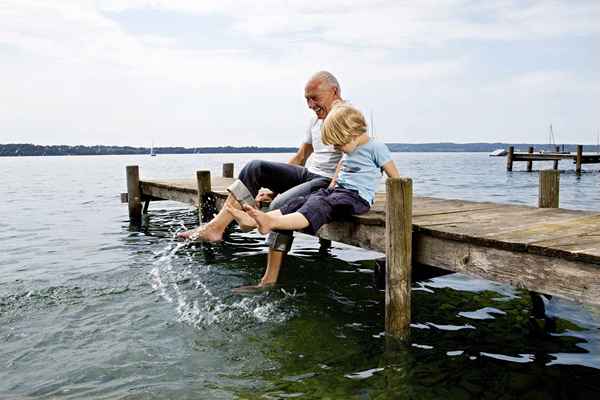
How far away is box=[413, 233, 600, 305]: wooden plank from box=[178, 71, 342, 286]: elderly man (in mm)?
1517

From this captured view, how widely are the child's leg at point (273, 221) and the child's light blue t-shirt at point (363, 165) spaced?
73 cm

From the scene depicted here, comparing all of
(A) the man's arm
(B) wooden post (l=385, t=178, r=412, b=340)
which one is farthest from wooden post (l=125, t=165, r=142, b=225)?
(B) wooden post (l=385, t=178, r=412, b=340)

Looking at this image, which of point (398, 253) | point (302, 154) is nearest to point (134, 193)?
point (302, 154)

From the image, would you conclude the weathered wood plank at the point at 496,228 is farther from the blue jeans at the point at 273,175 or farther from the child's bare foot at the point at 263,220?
the child's bare foot at the point at 263,220

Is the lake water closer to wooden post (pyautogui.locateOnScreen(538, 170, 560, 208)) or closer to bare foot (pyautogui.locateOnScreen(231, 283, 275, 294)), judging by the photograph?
bare foot (pyautogui.locateOnScreen(231, 283, 275, 294))

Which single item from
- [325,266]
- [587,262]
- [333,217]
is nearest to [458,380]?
[587,262]

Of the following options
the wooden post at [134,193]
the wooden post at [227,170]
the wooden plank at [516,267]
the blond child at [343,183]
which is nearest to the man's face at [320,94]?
the blond child at [343,183]

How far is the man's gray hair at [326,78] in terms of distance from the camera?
5.73m

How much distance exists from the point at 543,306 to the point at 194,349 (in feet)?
12.4

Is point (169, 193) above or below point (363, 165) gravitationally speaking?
below

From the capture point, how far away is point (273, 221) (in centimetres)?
485

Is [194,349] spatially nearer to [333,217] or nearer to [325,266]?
[333,217]

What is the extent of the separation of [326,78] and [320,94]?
189mm

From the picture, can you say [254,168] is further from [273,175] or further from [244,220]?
[244,220]
